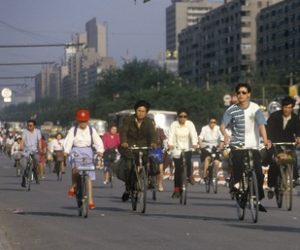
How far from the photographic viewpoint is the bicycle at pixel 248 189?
14.3 meters

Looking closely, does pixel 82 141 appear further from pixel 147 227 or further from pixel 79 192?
pixel 147 227

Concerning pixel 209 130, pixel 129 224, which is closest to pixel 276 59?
pixel 209 130

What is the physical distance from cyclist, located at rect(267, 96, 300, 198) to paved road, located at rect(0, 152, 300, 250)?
1.91ft

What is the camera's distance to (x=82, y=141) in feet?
52.9

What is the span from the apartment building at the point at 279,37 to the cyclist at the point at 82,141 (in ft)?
443

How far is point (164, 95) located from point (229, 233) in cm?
10541

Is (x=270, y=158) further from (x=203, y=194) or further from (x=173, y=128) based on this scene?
(x=203, y=194)

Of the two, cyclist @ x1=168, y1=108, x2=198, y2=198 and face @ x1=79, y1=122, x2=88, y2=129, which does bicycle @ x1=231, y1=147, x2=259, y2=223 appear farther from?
cyclist @ x1=168, y1=108, x2=198, y2=198

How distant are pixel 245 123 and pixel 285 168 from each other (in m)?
2.70

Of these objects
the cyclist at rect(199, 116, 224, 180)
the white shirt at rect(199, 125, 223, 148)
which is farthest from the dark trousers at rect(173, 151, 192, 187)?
the white shirt at rect(199, 125, 223, 148)

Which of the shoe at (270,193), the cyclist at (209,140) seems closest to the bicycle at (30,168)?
the cyclist at (209,140)

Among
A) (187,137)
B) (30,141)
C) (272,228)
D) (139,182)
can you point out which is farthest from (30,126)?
(272,228)

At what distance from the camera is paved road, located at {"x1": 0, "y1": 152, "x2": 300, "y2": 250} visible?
1198 cm

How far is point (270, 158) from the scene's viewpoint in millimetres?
17422
